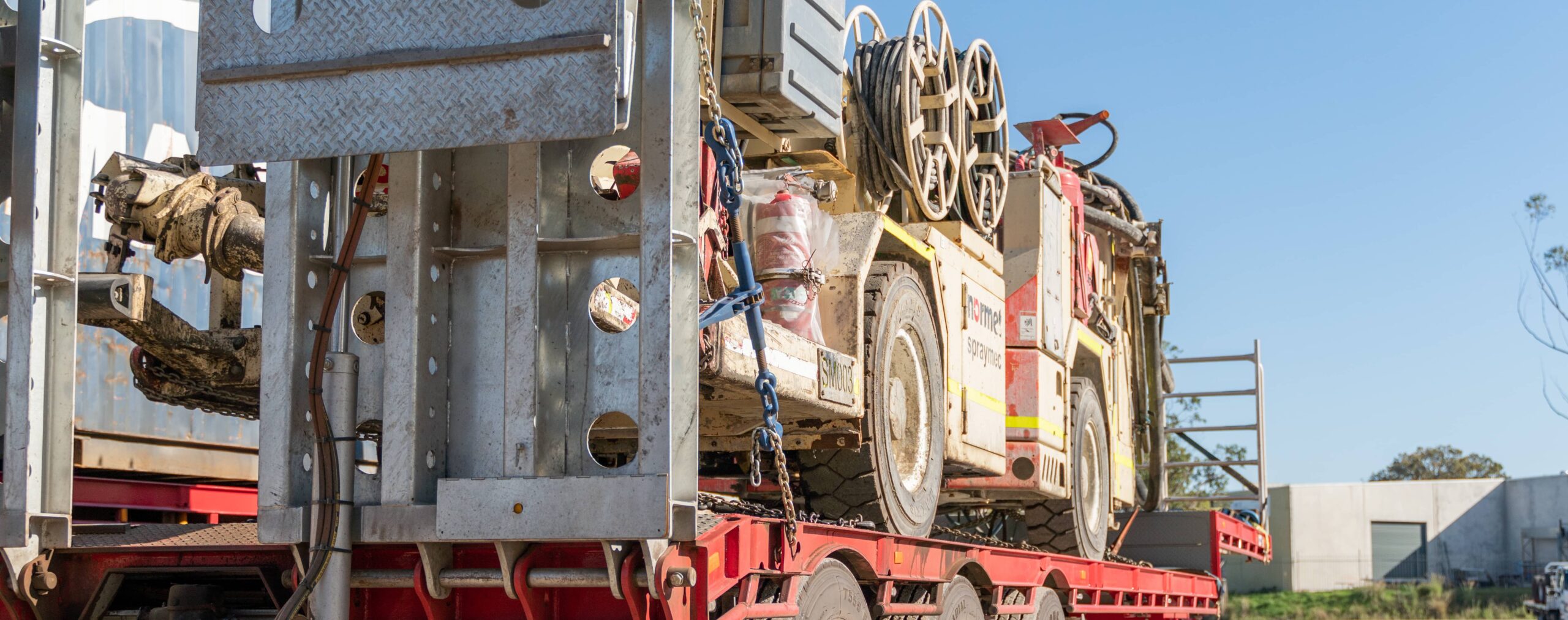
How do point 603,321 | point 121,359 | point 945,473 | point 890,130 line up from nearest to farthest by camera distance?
point 603,321
point 890,130
point 945,473
point 121,359

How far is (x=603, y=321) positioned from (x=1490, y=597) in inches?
1418

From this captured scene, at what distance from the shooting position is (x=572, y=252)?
445cm

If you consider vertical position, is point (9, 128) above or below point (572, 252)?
above

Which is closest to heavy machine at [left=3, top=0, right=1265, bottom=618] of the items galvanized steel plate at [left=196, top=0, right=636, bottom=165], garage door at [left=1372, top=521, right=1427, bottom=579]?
galvanized steel plate at [left=196, top=0, right=636, bottom=165]

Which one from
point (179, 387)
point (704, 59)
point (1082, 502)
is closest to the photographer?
point (704, 59)

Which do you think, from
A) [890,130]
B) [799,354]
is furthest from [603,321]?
[890,130]

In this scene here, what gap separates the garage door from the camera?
1727 inches

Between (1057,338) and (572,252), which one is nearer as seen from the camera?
(572,252)

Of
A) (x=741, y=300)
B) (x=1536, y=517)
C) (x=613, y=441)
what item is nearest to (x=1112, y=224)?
(x=613, y=441)

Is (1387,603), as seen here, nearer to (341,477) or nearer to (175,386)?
(175,386)

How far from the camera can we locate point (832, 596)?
564cm

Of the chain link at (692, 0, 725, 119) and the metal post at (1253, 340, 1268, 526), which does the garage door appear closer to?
the metal post at (1253, 340, 1268, 526)

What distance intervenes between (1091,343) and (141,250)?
614cm

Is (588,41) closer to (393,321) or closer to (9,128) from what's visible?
(393,321)
